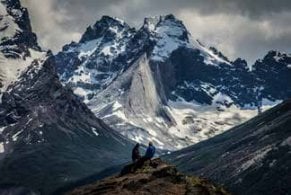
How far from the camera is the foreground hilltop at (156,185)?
5840 cm

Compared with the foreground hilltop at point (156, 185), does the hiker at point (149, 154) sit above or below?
above

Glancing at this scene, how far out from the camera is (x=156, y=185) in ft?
194

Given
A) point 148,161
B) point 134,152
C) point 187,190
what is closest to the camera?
point 187,190

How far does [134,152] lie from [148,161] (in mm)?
5967

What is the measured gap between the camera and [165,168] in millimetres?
61719

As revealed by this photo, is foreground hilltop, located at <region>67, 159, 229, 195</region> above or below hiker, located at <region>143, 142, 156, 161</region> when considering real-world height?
below

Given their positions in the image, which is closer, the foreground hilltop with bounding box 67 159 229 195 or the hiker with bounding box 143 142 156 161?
the foreground hilltop with bounding box 67 159 229 195

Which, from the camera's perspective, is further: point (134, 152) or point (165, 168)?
point (134, 152)

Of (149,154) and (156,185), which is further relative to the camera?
(149,154)

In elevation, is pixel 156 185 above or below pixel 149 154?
below

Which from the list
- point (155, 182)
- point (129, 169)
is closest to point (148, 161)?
point (129, 169)

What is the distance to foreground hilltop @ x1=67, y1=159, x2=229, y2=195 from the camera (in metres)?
58.4

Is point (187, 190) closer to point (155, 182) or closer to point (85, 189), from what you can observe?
point (155, 182)

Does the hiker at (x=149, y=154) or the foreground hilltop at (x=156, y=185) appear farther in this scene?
the hiker at (x=149, y=154)
